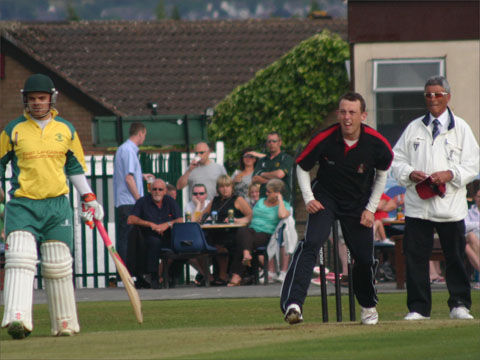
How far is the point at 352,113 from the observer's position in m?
9.59

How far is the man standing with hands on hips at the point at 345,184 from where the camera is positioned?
9570 millimetres

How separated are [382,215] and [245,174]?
95.2 inches

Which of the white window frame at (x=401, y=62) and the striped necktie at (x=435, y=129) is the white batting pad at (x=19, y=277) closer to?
the striped necktie at (x=435, y=129)

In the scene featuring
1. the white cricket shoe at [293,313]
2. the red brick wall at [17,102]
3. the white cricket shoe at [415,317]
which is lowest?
the white cricket shoe at [415,317]

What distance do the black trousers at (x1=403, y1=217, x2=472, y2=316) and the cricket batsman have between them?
3.15 meters

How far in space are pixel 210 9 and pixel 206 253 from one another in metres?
50.9

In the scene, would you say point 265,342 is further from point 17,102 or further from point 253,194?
point 17,102

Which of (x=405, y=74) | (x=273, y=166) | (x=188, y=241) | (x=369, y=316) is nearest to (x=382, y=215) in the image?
(x=273, y=166)

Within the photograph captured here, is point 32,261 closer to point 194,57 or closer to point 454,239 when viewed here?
point 454,239

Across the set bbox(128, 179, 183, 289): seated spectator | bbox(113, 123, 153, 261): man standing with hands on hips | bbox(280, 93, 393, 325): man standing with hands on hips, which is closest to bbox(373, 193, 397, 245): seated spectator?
bbox(128, 179, 183, 289): seated spectator

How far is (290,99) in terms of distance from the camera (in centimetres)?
3050

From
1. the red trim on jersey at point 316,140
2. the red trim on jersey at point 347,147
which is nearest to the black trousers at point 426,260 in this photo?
the red trim on jersey at point 347,147

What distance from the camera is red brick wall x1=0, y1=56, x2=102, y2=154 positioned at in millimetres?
36406

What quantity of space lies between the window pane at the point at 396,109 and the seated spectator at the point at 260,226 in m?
5.75
